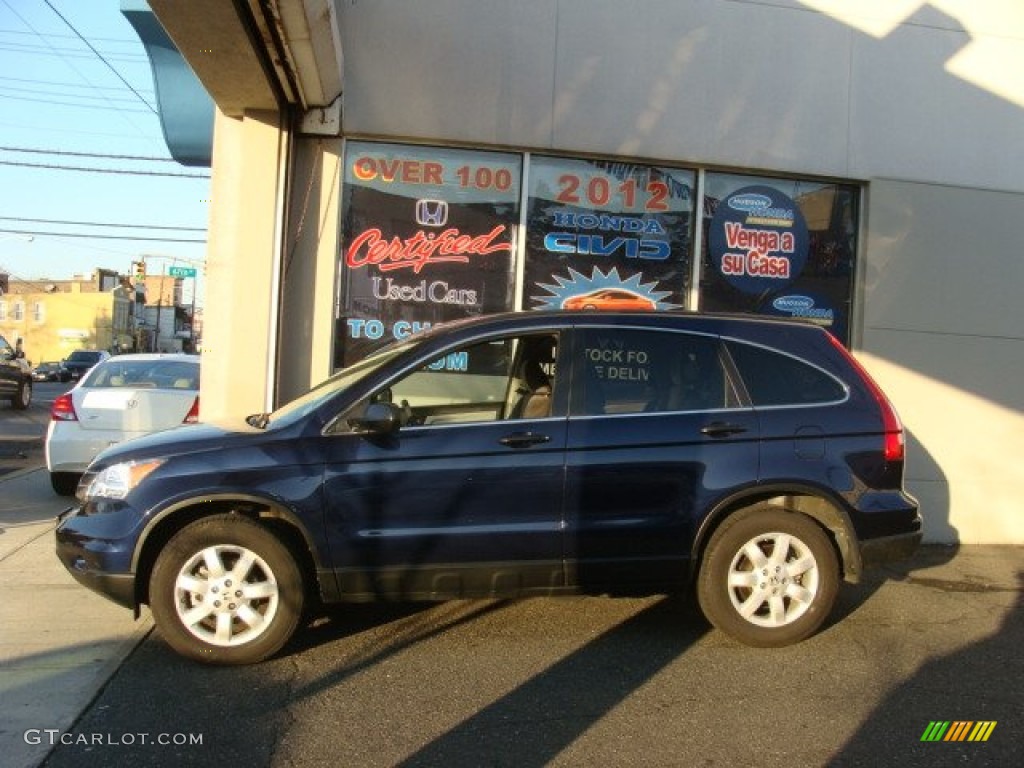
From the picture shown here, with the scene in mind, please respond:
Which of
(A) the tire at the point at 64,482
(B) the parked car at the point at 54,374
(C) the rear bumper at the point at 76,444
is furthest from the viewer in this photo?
(B) the parked car at the point at 54,374

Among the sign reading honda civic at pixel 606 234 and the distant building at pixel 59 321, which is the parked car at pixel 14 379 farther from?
the distant building at pixel 59 321

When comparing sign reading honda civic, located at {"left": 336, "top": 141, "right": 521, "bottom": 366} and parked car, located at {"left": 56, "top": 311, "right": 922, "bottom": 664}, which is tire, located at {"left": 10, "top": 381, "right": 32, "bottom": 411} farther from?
parked car, located at {"left": 56, "top": 311, "right": 922, "bottom": 664}

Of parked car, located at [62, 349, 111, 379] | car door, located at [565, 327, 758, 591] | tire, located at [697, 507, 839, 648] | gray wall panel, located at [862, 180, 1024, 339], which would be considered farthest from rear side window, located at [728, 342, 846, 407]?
parked car, located at [62, 349, 111, 379]

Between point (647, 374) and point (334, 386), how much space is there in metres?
1.79

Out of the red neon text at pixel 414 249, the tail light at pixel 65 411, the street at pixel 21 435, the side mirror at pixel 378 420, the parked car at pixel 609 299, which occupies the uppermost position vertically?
the red neon text at pixel 414 249

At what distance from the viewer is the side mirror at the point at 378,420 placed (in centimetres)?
442

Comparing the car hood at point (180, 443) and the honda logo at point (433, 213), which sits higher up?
the honda logo at point (433, 213)

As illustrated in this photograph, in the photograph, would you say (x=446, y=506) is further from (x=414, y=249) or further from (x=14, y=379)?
(x=14, y=379)

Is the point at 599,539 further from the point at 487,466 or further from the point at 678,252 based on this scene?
the point at 678,252

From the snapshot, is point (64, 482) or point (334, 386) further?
point (64, 482)

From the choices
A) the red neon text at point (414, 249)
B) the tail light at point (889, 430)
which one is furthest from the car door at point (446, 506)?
the red neon text at point (414, 249)

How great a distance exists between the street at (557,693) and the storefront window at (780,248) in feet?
11.3

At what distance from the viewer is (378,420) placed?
4.41m

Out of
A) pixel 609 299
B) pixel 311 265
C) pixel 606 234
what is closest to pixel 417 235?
pixel 311 265
